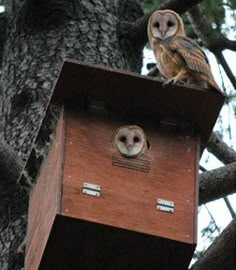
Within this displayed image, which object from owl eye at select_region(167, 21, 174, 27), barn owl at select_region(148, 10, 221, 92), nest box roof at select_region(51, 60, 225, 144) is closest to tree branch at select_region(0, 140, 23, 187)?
nest box roof at select_region(51, 60, 225, 144)

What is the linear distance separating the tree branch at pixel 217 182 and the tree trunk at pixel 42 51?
0.66m

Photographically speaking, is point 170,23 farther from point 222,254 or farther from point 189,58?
point 222,254

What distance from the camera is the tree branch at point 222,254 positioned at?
11.6 ft

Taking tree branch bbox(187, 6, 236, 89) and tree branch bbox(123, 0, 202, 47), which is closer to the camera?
tree branch bbox(123, 0, 202, 47)

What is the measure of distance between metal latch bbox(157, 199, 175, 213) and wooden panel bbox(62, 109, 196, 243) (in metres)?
0.01

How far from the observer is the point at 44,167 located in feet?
13.2

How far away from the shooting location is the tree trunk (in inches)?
177

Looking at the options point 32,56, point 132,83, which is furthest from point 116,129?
point 32,56

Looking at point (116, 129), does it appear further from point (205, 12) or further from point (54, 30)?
point (205, 12)

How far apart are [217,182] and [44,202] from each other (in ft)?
2.44

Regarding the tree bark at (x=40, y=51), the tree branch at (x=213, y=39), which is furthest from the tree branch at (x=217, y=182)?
the tree branch at (x=213, y=39)

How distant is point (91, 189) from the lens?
12.0ft

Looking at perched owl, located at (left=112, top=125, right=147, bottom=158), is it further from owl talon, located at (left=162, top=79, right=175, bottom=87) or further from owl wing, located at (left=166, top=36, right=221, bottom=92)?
owl wing, located at (left=166, top=36, right=221, bottom=92)

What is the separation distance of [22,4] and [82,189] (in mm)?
1501
